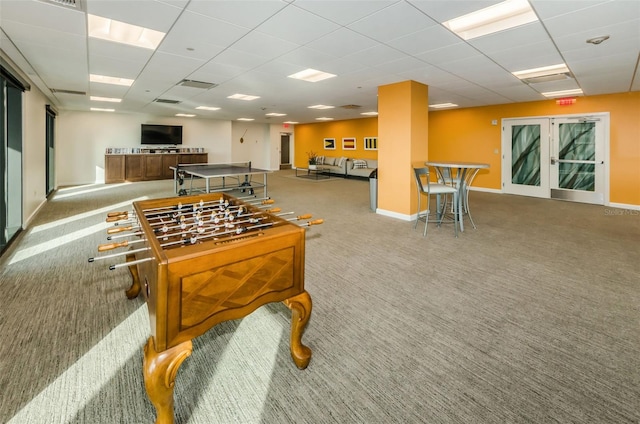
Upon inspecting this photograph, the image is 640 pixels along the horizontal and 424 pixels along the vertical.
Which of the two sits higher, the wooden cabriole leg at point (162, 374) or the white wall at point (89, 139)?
the white wall at point (89, 139)

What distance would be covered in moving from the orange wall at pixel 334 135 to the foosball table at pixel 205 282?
1091 centimetres

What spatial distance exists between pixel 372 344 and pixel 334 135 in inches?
490

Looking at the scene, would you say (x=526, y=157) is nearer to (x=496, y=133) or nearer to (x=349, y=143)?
(x=496, y=133)

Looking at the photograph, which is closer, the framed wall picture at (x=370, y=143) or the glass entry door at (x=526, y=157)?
the glass entry door at (x=526, y=157)

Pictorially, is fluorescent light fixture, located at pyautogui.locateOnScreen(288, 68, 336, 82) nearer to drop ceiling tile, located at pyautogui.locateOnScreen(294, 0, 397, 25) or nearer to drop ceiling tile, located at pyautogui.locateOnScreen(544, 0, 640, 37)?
drop ceiling tile, located at pyautogui.locateOnScreen(294, 0, 397, 25)

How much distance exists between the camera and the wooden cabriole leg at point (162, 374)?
121 centimetres

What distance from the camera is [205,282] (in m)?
1.29

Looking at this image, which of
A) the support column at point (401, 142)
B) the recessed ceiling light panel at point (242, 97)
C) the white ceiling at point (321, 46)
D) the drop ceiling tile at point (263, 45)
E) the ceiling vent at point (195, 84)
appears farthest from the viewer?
the recessed ceiling light panel at point (242, 97)

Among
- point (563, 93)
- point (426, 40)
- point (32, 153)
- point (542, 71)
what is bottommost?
point (32, 153)

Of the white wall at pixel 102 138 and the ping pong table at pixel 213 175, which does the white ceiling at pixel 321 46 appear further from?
the white wall at pixel 102 138

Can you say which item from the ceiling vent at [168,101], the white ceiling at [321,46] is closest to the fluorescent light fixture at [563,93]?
the white ceiling at [321,46]

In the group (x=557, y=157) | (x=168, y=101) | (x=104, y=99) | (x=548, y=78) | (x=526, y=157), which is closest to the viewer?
(x=548, y=78)

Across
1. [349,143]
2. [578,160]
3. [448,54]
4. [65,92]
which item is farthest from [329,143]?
[448,54]

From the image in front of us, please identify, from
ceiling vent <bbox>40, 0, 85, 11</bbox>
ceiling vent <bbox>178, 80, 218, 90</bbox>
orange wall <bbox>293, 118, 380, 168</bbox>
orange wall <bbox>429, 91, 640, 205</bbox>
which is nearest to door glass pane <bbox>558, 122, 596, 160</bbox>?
orange wall <bbox>429, 91, 640, 205</bbox>
